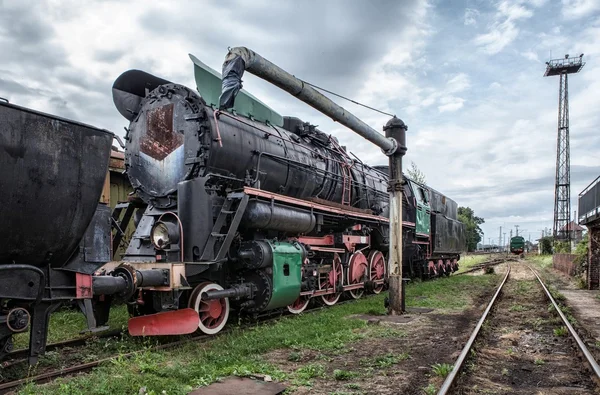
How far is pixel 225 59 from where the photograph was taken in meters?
6.73

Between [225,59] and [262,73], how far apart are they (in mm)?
590

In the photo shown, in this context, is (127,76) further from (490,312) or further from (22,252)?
(490,312)

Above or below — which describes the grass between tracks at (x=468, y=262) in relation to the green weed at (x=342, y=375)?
below

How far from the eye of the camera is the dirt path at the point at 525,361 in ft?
15.7

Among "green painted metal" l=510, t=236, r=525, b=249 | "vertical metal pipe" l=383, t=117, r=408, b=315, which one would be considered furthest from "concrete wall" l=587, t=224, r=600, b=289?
"green painted metal" l=510, t=236, r=525, b=249

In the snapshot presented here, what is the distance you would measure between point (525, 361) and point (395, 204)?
4.56 meters

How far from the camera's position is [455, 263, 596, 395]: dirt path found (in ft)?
15.7

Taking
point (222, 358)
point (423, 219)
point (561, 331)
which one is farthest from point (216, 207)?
point (423, 219)

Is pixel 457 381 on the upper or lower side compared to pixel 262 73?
lower

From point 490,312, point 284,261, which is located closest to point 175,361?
point 284,261

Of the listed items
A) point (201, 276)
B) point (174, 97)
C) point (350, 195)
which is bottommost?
point (201, 276)

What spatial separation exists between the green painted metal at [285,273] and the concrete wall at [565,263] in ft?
58.7

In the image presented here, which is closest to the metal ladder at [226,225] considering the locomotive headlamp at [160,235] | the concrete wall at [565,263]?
the locomotive headlamp at [160,235]

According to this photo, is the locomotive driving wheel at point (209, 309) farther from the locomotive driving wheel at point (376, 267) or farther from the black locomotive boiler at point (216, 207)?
the locomotive driving wheel at point (376, 267)
